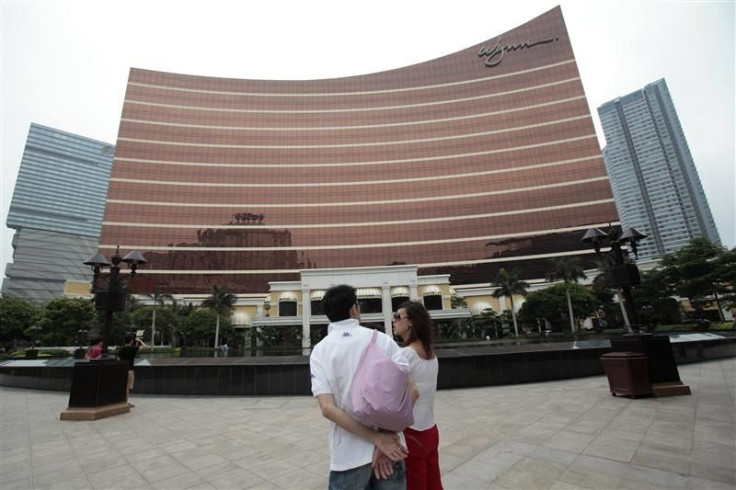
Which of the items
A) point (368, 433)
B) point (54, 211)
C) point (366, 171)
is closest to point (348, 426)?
point (368, 433)

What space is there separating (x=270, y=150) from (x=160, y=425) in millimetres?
62698

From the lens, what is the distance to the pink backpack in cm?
156

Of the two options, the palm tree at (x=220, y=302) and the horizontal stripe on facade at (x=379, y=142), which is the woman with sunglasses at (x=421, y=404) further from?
the horizontal stripe on facade at (x=379, y=142)

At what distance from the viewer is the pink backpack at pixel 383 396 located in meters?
1.56

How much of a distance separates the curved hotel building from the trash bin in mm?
47024

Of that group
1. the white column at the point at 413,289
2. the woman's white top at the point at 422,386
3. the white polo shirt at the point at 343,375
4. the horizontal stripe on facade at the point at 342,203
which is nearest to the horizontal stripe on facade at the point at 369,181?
the horizontal stripe on facade at the point at 342,203

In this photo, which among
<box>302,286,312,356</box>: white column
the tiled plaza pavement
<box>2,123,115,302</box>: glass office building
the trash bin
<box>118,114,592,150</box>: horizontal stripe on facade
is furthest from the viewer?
<box>2,123,115,302</box>: glass office building

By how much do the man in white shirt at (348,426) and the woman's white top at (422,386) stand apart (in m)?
0.56

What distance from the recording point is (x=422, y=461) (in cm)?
230

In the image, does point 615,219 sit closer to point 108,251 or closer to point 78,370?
point 78,370

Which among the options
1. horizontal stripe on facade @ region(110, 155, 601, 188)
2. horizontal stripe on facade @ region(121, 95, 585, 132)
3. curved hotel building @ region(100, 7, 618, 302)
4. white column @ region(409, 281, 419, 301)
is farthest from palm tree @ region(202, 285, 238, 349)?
horizontal stripe on facade @ region(121, 95, 585, 132)

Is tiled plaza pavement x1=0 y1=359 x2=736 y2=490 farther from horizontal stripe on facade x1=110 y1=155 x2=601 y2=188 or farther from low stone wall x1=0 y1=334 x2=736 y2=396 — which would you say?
horizontal stripe on facade x1=110 y1=155 x2=601 y2=188

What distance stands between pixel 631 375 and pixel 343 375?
8726 millimetres

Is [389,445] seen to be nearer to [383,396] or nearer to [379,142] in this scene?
[383,396]
